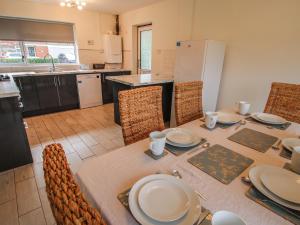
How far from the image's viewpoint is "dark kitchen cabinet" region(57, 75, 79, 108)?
12.0 ft

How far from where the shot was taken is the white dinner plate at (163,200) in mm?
537

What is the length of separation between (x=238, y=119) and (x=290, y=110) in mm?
597

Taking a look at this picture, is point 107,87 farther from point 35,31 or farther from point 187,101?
point 187,101

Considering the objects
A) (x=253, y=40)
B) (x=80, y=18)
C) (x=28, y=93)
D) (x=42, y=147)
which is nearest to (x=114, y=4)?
(x=80, y=18)

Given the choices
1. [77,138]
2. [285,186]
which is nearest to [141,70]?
[77,138]

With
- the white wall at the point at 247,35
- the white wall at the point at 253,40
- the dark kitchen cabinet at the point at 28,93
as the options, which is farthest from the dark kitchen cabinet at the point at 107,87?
the white wall at the point at 253,40

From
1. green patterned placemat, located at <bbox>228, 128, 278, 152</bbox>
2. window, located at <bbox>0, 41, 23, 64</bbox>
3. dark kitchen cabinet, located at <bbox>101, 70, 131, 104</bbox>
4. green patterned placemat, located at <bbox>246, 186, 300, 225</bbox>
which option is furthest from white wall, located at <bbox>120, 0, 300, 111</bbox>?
window, located at <bbox>0, 41, 23, 64</bbox>

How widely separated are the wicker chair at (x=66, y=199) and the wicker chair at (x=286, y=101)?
1828 millimetres

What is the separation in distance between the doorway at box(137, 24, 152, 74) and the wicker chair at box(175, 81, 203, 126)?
297 centimetres

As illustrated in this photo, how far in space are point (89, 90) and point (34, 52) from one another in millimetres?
1480

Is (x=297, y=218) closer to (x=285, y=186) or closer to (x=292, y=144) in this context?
(x=285, y=186)

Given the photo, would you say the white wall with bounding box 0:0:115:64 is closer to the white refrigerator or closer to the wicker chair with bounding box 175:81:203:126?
the white refrigerator

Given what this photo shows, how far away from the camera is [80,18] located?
421 centimetres

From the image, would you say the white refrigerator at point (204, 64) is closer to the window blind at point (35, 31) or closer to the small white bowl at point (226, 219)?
the small white bowl at point (226, 219)
